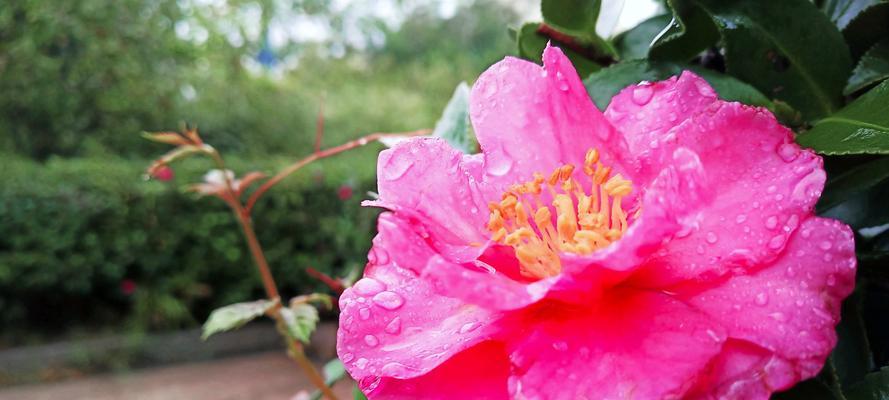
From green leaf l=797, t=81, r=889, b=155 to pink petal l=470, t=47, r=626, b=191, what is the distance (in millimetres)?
96

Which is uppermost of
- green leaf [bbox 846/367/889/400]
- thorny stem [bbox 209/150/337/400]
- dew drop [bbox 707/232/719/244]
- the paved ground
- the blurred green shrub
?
dew drop [bbox 707/232/719/244]

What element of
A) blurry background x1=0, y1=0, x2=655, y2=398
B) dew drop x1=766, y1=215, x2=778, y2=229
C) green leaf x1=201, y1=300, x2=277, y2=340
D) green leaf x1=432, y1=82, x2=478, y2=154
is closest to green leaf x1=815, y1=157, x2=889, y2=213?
dew drop x1=766, y1=215, x2=778, y2=229

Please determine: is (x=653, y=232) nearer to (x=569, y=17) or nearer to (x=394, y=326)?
(x=394, y=326)

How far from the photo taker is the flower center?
1.03ft

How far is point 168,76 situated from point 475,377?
233 inches

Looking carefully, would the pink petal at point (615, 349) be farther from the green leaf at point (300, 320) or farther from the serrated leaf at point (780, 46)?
the green leaf at point (300, 320)

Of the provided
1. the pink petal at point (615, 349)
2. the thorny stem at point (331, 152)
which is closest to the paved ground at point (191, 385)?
the thorny stem at point (331, 152)

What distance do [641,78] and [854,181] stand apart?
0.39 ft

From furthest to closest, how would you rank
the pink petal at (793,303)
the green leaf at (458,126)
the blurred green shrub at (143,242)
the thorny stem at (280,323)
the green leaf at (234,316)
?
the blurred green shrub at (143,242), the green leaf at (234,316), the thorny stem at (280,323), the green leaf at (458,126), the pink petal at (793,303)

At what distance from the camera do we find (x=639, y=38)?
471 mm

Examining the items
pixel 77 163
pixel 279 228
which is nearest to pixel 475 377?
pixel 279 228

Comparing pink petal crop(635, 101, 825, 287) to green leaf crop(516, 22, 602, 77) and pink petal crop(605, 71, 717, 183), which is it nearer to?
pink petal crop(605, 71, 717, 183)

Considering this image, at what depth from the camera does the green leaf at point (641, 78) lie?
14.7 inches

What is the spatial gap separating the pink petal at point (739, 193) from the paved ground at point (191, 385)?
346 cm
